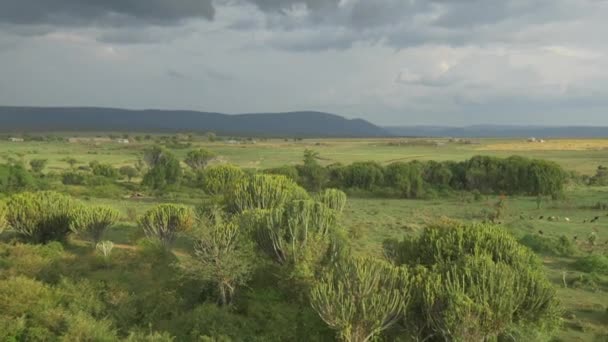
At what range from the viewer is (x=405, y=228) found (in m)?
39.3

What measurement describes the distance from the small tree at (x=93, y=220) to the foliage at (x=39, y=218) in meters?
0.65

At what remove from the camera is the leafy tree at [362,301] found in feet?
51.5

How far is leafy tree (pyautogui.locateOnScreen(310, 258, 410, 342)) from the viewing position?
51.5 feet

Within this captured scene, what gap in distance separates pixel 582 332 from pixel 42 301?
20.4 m

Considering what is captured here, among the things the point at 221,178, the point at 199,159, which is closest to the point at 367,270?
the point at 221,178

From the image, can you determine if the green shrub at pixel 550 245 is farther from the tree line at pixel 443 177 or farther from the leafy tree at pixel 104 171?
the leafy tree at pixel 104 171

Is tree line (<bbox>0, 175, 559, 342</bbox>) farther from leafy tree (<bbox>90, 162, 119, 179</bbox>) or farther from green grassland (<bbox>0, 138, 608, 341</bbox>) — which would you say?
leafy tree (<bbox>90, 162, 119, 179</bbox>)

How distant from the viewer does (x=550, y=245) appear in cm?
3297

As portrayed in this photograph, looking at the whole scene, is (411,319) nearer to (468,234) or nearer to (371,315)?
(371,315)

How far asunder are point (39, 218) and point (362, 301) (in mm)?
22606

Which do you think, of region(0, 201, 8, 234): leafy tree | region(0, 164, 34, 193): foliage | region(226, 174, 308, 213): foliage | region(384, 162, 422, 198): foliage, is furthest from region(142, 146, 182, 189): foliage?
region(0, 201, 8, 234): leafy tree

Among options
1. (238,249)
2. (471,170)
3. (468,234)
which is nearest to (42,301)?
(238,249)

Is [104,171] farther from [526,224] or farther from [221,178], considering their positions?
[526,224]

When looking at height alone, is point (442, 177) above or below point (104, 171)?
above
